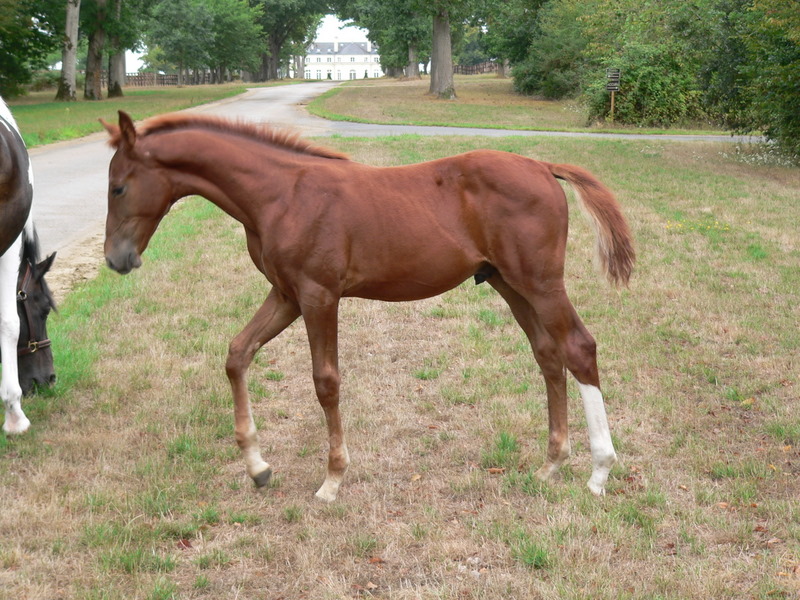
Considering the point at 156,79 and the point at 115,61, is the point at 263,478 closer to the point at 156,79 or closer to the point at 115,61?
the point at 115,61

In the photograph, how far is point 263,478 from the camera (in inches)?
190

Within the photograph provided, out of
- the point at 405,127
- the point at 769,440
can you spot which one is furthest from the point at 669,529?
the point at 405,127

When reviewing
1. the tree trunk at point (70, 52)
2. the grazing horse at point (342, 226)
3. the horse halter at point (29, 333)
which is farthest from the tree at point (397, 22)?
the grazing horse at point (342, 226)

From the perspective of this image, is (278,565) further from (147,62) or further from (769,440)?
(147,62)

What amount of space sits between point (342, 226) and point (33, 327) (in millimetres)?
2767

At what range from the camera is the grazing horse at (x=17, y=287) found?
545cm

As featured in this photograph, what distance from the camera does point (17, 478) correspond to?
16.3ft

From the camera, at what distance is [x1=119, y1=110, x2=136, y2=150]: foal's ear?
14.0ft

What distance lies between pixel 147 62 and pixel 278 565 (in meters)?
A: 127

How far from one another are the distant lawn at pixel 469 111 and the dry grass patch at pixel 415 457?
69.1 ft

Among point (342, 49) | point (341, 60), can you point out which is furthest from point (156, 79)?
point (342, 49)

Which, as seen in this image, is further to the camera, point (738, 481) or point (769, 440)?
point (769, 440)

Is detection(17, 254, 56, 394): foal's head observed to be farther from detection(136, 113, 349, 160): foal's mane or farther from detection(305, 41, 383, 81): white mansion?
detection(305, 41, 383, 81): white mansion

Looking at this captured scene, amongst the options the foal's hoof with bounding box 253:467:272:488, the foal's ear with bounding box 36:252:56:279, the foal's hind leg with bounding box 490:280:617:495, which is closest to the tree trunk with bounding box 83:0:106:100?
the foal's ear with bounding box 36:252:56:279
